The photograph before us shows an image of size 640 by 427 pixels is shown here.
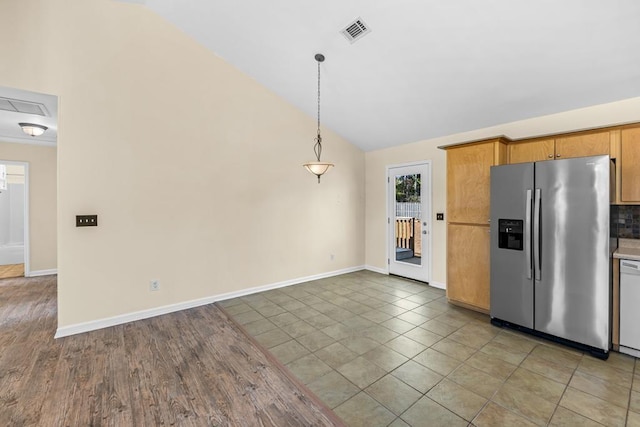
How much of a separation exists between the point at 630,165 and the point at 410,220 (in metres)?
2.81

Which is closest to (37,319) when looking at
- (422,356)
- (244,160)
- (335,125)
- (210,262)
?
(210,262)

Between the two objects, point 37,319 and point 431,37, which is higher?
point 431,37

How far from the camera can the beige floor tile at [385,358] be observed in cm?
244

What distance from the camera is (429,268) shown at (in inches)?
186

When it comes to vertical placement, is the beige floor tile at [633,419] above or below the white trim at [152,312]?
below

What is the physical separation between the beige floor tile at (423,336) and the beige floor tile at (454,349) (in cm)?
6

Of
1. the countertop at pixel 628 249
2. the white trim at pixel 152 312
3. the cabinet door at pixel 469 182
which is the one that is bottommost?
the white trim at pixel 152 312

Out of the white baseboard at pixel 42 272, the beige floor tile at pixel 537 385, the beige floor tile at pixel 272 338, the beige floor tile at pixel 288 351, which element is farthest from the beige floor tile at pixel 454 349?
the white baseboard at pixel 42 272

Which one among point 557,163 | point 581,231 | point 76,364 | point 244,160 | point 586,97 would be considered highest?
point 586,97

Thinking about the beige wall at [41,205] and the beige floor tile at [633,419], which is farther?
the beige wall at [41,205]

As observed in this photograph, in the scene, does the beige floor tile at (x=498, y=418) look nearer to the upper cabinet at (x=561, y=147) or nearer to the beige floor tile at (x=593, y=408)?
the beige floor tile at (x=593, y=408)

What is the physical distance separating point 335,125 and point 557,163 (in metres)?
3.33

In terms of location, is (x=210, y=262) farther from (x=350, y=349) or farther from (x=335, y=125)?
(x=335, y=125)

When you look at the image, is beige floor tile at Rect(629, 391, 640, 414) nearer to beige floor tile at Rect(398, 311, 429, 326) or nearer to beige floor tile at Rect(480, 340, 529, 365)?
beige floor tile at Rect(480, 340, 529, 365)
